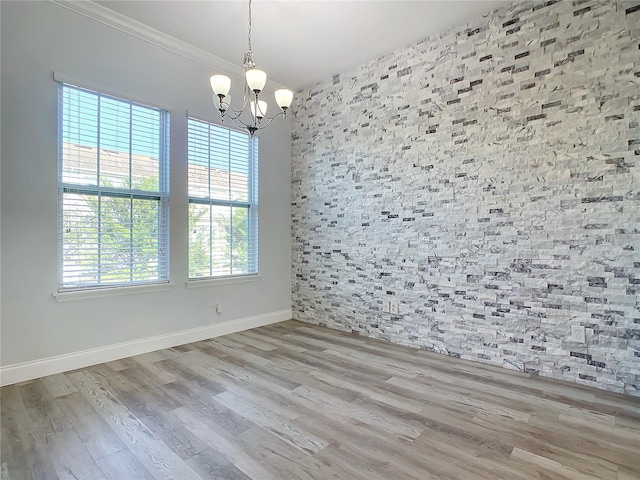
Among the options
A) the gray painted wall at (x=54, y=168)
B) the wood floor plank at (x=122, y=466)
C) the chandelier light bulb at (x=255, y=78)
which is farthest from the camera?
the gray painted wall at (x=54, y=168)

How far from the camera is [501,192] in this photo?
9.92 feet

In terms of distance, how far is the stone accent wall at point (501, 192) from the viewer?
100 inches

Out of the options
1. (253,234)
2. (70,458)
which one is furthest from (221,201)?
(70,458)

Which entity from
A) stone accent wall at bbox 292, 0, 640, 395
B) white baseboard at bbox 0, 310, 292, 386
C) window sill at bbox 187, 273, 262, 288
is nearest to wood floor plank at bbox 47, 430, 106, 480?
white baseboard at bbox 0, 310, 292, 386

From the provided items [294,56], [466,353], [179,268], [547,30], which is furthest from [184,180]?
[547,30]

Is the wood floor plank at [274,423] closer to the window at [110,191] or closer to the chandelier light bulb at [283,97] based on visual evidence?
the window at [110,191]

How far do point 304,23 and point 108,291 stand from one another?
10.1 ft

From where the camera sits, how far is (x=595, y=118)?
261 centimetres

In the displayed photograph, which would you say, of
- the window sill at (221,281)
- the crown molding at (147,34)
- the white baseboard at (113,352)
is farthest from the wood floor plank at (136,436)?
the crown molding at (147,34)

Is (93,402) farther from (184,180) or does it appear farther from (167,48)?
(167,48)

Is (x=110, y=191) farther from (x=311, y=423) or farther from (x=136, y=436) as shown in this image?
(x=311, y=423)

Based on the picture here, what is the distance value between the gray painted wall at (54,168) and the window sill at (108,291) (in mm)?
46

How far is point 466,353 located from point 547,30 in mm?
2880

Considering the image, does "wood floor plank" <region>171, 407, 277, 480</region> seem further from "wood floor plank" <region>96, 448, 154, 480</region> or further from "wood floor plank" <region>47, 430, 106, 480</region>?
"wood floor plank" <region>47, 430, 106, 480</region>
